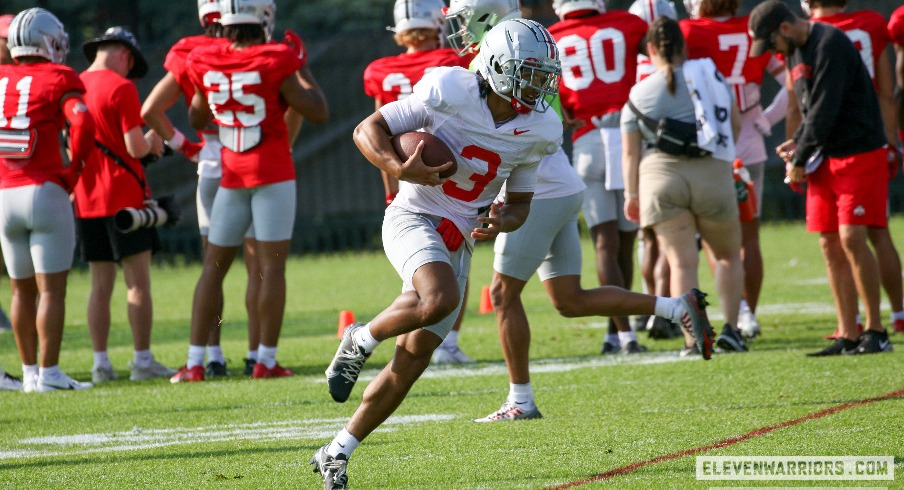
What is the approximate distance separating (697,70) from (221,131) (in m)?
2.79

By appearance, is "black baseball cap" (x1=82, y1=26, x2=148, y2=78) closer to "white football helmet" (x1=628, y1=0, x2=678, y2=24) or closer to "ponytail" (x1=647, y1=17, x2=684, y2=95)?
"ponytail" (x1=647, y1=17, x2=684, y2=95)

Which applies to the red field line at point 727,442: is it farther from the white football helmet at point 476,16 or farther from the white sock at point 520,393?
the white football helmet at point 476,16

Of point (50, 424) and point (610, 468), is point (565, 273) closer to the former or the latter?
point (610, 468)

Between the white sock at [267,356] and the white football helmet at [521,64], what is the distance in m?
3.46

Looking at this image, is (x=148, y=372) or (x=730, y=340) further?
(x=148, y=372)

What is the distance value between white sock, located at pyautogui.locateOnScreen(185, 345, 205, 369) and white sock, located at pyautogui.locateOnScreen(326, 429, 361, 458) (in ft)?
11.0

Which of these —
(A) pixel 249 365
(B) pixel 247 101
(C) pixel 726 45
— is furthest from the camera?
(C) pixel 726 45

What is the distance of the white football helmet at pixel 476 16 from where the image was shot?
20.7 ft

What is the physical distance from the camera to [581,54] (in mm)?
8328

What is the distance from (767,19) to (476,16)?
1.98 m

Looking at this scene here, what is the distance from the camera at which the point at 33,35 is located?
7520 millimetres

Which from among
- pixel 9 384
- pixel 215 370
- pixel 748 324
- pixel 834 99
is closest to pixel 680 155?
pixel 834 99

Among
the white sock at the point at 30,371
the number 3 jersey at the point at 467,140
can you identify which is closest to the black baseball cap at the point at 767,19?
the number 3 jersey at the point at 467,140

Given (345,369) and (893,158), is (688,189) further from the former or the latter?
(345,369)
